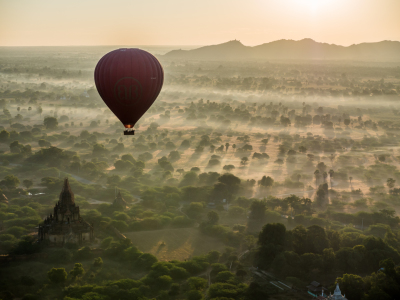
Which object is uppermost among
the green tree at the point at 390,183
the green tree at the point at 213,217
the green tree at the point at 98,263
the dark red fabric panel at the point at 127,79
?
the dark red fabric panel at the point at 127,79

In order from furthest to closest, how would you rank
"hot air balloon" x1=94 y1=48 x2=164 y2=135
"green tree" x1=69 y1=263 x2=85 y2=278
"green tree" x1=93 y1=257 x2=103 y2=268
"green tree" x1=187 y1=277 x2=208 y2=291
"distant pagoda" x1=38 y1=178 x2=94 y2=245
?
"distant pagoda" x1=38 y1=178 x2=94 y2=245, "green tree" x1=93 y1=257 x2=103 y2=268, "green tree" x1=69 y1=263 x2=85 y2=278, "green tree" x1=187 y1=277 x2=208 y2=291, "hot air balloon" x1=94 y1=48 x2=164 y2=135

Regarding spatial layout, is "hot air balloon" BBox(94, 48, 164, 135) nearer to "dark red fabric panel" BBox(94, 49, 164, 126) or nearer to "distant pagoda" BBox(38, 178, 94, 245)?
"dark red fabric panel" BBox(94, 49, 164, 126)

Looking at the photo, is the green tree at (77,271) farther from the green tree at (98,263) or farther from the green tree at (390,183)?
the green tree at (390,183)

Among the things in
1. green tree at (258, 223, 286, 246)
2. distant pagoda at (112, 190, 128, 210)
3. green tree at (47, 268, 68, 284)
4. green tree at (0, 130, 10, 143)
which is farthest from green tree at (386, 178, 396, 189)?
green tree at (0, 130, 10, 143)

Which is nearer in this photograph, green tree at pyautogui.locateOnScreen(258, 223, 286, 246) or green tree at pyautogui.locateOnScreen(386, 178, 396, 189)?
green tree at pyautogui.locateOnScreen(258, 223, 286, 246)

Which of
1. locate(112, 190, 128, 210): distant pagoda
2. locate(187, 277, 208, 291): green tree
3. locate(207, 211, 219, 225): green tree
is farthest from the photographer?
locate(112, 190, 128, 210): distant pagoda

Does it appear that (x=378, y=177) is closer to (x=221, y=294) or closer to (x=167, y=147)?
(x=167, y=147)

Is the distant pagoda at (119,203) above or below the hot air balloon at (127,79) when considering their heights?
below

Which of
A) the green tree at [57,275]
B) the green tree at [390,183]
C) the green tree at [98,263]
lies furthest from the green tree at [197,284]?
the green tree at [390,183]
